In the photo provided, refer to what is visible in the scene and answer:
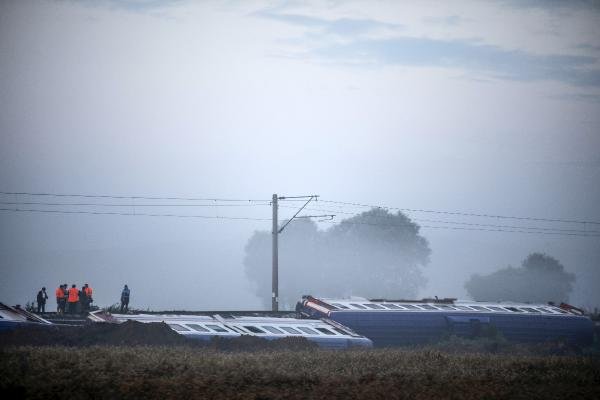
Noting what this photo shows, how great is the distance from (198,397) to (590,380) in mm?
12947

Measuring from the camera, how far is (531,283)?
11338 cm

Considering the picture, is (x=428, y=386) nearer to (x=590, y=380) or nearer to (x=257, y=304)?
(x=590, y=380)

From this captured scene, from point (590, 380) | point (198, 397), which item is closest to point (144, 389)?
point (198, 397)

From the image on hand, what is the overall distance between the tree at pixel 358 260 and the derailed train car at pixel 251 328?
81551mm

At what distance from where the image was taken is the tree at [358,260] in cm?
12475

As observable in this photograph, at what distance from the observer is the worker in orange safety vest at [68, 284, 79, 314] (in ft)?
153

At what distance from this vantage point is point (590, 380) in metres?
26.2

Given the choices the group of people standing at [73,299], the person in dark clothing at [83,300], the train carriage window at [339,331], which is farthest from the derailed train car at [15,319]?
the train carriage window at [339,331]

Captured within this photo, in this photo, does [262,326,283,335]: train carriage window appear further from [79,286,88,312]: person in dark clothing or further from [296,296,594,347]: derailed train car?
[79,286,88,312]: person in dark clothing

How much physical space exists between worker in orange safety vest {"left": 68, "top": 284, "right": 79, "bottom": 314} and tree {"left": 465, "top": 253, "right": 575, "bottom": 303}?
246ft

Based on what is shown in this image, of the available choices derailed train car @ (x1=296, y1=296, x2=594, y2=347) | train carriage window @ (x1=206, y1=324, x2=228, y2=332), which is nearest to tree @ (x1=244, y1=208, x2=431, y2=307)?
derailed train car @ (x1=296, y1=296, x2=594, y2=347)

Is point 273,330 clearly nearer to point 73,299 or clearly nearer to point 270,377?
point 73,299

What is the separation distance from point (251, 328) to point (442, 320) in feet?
39.6

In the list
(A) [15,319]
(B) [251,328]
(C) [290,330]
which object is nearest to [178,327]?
(B) [251,328]
